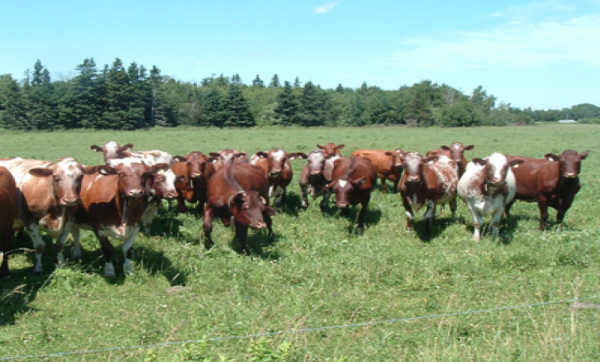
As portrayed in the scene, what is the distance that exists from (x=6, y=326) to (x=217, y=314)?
243cm

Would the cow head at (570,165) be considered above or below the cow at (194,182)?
above

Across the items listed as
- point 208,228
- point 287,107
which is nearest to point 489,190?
point 208,228

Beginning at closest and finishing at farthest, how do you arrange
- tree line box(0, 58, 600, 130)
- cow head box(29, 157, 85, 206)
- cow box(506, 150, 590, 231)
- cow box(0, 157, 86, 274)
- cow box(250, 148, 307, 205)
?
1. cow head box(29, 157, 85, 206)
2. cow box(0, 157, 86, 274)
3. cow box(506, 150, 590, 231)
4. cow box(250, 148, 307, 205)
5. tree line box(0, 58, 600, 130)

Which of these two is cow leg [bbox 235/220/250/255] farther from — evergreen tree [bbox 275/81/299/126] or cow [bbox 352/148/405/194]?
evergreen tree [bbox 275/81/299/126]

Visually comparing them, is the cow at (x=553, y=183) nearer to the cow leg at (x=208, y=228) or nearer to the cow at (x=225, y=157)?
the cow leg at (x=208, y=228)

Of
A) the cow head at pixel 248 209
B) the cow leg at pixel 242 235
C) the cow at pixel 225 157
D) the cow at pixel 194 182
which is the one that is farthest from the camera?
the cow at pixel 225 157

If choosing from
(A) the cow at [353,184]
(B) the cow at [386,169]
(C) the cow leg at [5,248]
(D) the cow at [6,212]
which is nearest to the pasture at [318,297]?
(C) the cow leg at [5,248]

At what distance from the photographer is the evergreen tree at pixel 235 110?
7275cm

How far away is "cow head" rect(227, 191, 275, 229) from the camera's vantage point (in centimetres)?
849

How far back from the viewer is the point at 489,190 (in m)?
9.88

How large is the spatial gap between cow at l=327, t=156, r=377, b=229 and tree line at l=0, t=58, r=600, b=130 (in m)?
53.9

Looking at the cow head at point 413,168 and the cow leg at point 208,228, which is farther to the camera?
the cow head at point 413,168

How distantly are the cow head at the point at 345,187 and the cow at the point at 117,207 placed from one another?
3951 mm

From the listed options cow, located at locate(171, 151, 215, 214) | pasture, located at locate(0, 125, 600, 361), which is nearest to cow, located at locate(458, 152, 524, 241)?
pasture, located at locate(0, 125, 600, 361)
